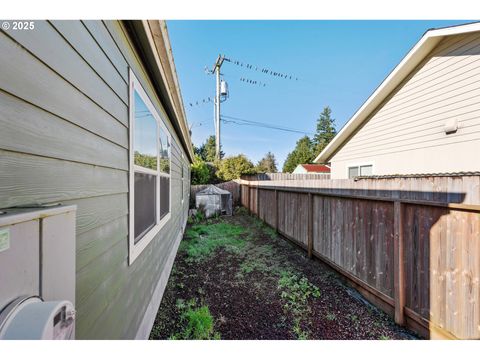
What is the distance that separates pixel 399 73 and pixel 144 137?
6422 millimetres

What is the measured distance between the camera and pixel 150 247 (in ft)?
8.11

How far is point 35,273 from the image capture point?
0.71m

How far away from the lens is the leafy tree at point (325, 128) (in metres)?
42.3

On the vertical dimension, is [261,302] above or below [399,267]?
below

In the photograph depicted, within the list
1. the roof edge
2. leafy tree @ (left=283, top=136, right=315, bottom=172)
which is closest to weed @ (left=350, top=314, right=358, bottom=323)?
the roof edge

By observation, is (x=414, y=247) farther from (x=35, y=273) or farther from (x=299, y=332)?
(x=35, y=273)

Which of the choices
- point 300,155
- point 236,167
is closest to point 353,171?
point 236,167

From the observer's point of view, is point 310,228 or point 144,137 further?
point 310,228

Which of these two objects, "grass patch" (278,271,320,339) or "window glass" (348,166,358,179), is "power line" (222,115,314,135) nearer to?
"window glass" (348,166,358,179)

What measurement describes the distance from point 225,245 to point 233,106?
644 inches

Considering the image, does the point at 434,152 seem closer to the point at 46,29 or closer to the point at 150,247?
the point at 150,247

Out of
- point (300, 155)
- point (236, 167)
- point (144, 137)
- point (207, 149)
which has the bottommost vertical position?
point (144, 137)
